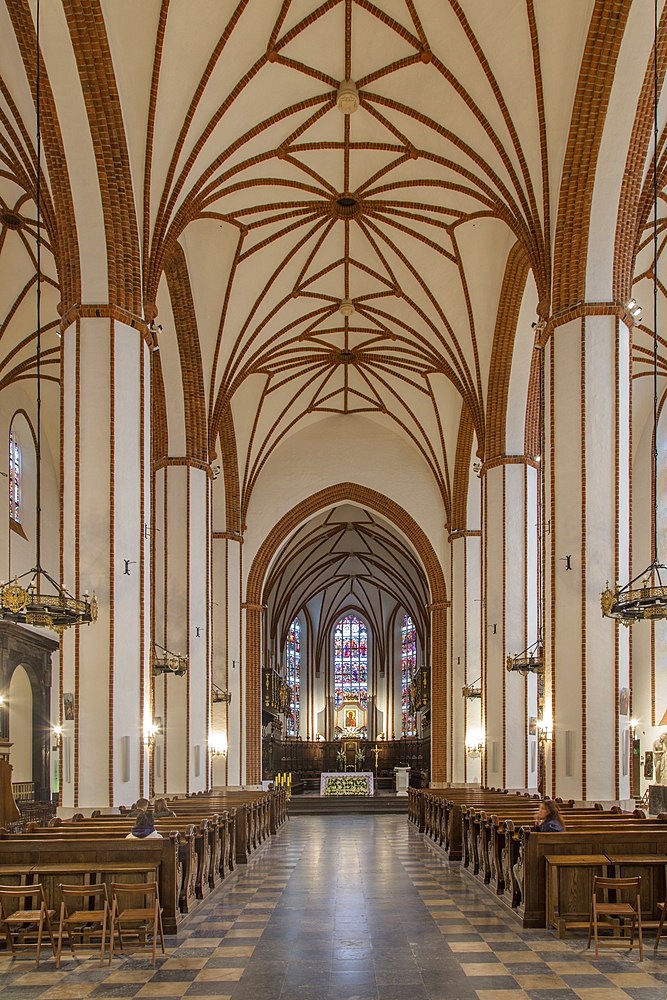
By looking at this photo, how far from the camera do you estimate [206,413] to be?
2497 centimetres

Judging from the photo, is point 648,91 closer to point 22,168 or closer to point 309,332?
point 22,168

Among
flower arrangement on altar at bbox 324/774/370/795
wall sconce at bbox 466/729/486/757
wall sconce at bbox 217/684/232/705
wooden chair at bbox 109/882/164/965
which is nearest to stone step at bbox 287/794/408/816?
flower arrangement on altar at bbox 324/774/370/795

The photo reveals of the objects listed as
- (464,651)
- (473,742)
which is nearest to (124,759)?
(473,742)

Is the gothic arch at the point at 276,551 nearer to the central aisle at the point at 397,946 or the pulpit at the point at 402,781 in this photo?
the pulpit at the point at 402,781

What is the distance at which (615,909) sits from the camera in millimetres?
10125

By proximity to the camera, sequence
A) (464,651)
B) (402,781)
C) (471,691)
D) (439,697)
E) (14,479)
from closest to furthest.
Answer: (14,479) < (471,691) < (464,651) < (439,697) < (402,781)

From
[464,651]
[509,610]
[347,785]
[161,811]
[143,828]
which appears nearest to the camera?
[143,828]

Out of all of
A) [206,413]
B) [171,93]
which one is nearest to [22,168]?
[171,93]

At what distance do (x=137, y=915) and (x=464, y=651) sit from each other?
2388 cm

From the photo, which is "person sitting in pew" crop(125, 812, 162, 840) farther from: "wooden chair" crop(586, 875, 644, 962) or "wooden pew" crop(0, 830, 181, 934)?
"wooden chair" crop(586, 875, 644, 962)

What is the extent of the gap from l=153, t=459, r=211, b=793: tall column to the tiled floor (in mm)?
9047

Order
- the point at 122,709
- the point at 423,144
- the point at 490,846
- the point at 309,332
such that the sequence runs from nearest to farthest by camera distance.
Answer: the point at 490,846
the point at 122,709
the point at 423,144
the point at 309,332

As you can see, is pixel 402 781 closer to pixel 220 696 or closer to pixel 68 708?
pixel 220 696

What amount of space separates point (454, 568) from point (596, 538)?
1807 centimetres
